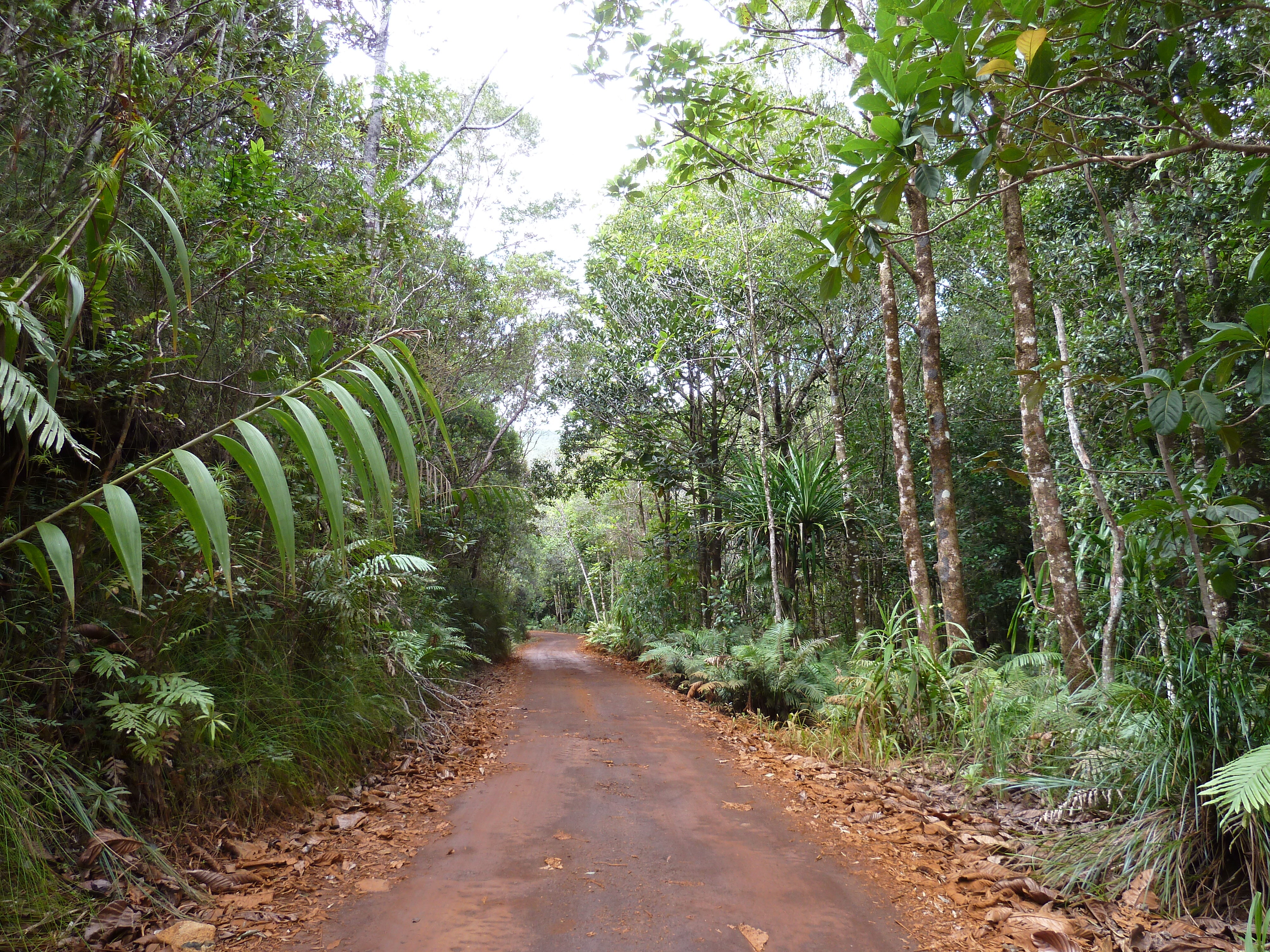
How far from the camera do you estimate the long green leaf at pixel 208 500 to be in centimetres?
135

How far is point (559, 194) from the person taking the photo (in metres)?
16.7

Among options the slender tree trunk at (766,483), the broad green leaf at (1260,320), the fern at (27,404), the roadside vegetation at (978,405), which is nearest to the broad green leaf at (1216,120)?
the roadside vegetation at (978,405)

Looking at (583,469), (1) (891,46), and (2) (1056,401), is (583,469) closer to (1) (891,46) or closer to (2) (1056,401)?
(2) (1056,401)

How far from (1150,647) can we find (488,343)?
38.8ft

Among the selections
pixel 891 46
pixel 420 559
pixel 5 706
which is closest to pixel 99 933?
pixel 5 706

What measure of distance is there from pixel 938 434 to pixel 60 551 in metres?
6.13

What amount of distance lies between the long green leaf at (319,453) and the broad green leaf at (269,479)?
63mm

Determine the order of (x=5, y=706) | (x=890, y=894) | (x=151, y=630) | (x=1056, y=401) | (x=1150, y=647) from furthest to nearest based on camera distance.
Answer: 1. (x=1056, y=401)
2. (x=1150, y=647)
3. (x=151, y=630)
4. (x=890, y=894)
5. (x=5, y=706)

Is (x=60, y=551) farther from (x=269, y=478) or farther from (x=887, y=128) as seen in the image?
(x=887, y=128)

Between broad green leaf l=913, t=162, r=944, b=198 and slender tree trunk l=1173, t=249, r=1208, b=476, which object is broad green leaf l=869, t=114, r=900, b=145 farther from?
slender tree trunk l=1173, t=249, r=1208, b=476

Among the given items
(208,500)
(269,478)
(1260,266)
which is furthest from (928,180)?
(208,500)

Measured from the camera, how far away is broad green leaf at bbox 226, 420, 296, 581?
4.49ft

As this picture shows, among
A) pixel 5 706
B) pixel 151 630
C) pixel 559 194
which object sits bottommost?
pixel 5 706

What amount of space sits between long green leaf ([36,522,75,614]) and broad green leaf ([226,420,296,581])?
14.0 inches
